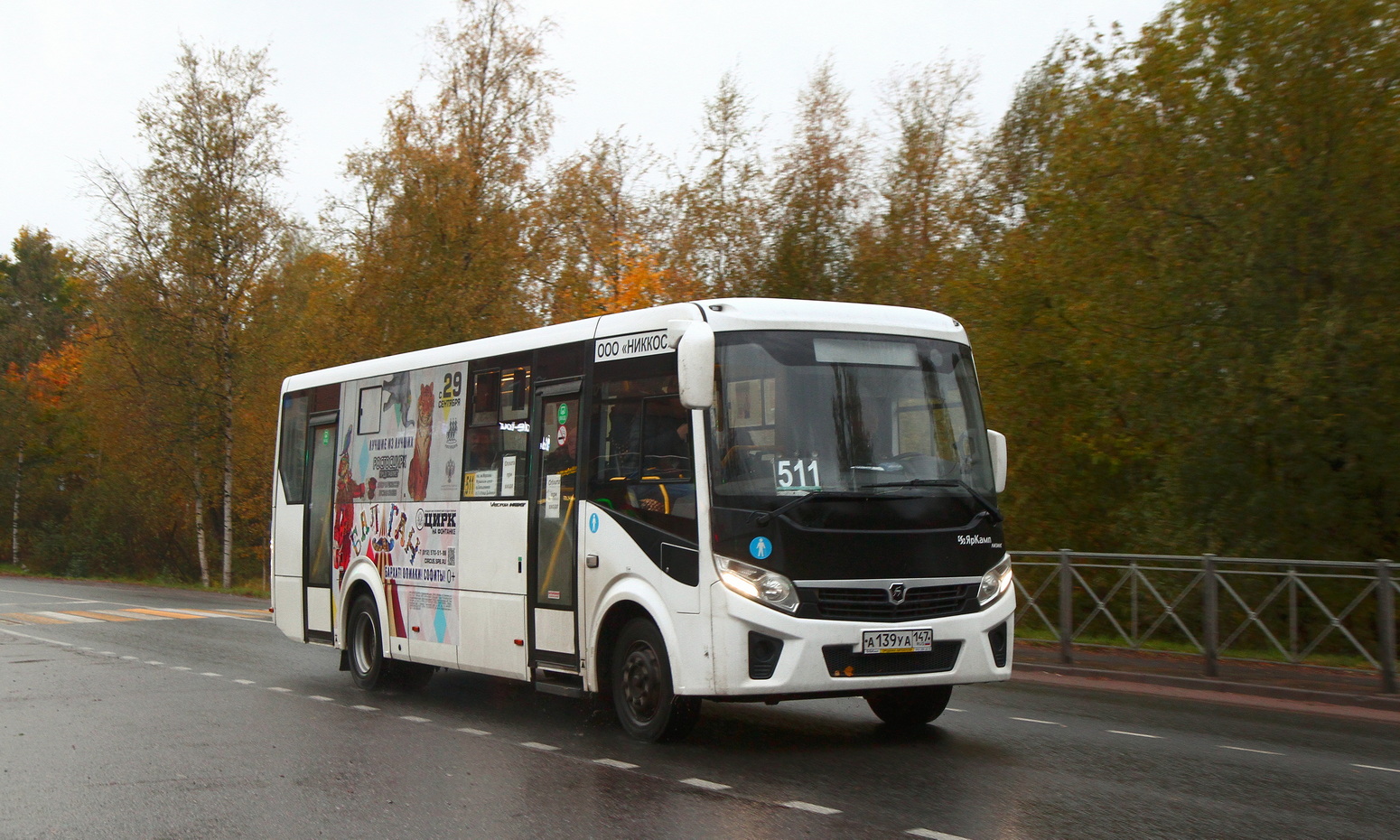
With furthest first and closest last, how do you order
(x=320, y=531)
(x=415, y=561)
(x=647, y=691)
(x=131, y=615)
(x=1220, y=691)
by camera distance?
(x=131, y=615) < (x=320, y=531) < (x=1220, y=691) < (x=415, y=561) < (x=647, y=691)

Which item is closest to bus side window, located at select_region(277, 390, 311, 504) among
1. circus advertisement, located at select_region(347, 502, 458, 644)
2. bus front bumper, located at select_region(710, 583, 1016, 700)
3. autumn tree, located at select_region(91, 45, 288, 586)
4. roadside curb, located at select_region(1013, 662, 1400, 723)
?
circus advertisement, located at select_region(347, 502, 458, 644)

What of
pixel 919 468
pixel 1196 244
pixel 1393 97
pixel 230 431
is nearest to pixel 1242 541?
pixel 1196 244

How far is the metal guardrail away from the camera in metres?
12.6

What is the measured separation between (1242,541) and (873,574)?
399 inches

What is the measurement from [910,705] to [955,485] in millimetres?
1902

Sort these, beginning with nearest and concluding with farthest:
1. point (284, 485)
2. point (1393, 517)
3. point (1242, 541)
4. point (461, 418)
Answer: point (461, 418) < point (284, 485) < point (1393, 517) < point (1242, 541)

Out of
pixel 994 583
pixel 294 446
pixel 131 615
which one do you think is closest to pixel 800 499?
pixel 994 583

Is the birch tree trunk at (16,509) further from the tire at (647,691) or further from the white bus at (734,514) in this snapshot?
the tire at (647,691)

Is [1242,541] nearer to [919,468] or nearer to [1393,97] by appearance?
[1393,97]

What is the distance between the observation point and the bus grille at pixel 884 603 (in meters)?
8.42

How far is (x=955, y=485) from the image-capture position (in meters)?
9.02

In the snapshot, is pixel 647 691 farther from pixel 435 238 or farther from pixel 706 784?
pixel 435 238

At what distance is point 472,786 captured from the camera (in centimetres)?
792

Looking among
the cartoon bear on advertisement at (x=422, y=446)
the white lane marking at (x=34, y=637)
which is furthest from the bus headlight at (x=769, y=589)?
the white lane marking at (x=34, y=637)
